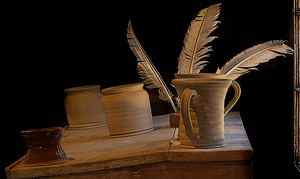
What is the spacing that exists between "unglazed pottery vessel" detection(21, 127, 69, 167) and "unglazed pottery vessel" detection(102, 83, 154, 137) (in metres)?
0.43

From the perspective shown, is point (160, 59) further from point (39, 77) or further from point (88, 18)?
point (39, 77)

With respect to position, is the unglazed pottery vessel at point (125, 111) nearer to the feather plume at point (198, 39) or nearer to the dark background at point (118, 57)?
the feather plume at point (198, 39)

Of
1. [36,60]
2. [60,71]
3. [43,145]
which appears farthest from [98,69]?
[43,145]

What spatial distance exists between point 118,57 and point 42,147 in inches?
46.6

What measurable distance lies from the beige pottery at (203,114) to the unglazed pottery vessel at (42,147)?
48cm

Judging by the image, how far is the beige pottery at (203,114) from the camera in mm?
1265

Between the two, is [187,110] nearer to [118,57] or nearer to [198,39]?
[198,39]

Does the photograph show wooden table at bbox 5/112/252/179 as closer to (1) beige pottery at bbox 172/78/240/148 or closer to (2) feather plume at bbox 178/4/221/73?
(1) beige pottery at bbox 172/78/240/148

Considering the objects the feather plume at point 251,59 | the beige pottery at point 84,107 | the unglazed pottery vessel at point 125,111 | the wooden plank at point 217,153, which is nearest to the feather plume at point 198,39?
the feather plume at point 251,59

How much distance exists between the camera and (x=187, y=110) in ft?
4.09

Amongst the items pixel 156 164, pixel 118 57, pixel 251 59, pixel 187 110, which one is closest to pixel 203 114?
pixel 187 110

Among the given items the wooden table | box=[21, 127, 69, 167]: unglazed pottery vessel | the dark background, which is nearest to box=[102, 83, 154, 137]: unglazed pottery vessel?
the wooden table

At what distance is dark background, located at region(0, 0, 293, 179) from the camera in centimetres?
204

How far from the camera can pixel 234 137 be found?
1.42m
